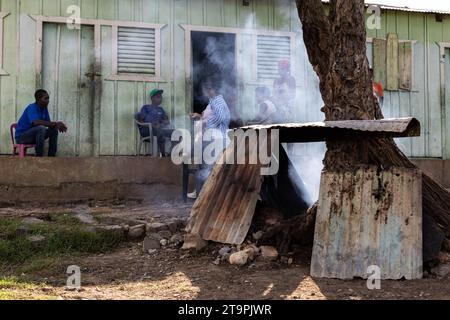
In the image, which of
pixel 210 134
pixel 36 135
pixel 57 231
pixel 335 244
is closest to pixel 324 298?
pixel 335 244

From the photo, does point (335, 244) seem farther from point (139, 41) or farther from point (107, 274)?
point (139, 41)

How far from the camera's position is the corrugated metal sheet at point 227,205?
5.04 metres

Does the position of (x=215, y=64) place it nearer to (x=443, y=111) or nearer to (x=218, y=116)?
(x=218, y=116)

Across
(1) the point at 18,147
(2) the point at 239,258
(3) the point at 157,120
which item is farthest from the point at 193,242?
(1) the point at 18,147

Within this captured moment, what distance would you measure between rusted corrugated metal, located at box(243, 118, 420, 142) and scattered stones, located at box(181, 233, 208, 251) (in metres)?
1.26

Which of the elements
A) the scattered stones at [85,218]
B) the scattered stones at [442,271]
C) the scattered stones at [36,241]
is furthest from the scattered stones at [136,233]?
the scattered stones at [442,271]

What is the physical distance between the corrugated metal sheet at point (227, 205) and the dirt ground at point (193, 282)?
0.70 ft

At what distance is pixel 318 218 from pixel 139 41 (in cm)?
530

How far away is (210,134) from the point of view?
23.7 ft

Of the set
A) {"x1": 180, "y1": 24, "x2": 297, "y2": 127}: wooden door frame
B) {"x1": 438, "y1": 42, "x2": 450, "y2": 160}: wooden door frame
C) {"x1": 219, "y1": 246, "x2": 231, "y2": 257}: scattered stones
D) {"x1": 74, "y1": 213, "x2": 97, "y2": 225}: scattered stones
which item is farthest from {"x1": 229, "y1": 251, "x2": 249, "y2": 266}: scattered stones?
{"x1": 438, "y1": 42, "x2": 450, "y2": 160}: wooden door frame

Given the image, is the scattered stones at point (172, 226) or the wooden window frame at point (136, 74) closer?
the scattered stones at point (172, 226)

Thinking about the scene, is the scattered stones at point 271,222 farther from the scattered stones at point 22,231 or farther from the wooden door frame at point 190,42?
the wooden door frame at point 190,42

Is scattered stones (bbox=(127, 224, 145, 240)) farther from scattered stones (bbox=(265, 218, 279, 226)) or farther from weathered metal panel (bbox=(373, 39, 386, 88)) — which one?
weathered metal panel (bbox=(373, 39, 386, 88))

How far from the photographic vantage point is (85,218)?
622 cm
